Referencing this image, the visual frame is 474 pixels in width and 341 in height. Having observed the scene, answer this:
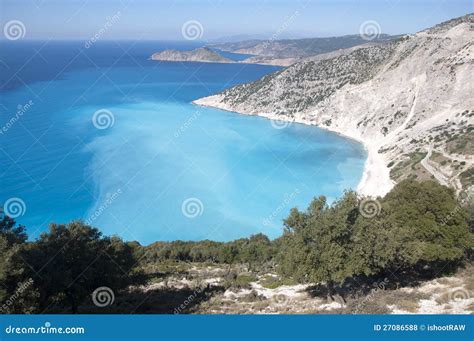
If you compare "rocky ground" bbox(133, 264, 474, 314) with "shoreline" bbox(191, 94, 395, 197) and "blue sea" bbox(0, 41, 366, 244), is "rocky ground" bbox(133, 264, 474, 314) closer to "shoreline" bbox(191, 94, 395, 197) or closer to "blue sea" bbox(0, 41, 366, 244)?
"shoreline" bbox(191, 94, 395, 197)

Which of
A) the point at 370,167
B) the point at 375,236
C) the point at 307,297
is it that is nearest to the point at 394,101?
the point at 370,167

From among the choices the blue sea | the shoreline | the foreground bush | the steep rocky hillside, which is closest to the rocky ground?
the foreground bush

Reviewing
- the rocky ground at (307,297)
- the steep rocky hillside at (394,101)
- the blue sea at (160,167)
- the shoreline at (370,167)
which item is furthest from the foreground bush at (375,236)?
the steep rocky hillside at (394,101)

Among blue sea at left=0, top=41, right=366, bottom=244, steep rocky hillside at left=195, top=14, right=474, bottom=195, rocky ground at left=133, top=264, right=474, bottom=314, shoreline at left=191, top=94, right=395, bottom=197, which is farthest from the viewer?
steep rocky hillside at left=195, top=14, right=474, bottom=195

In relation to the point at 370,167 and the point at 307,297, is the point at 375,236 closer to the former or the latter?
the point at 307,297

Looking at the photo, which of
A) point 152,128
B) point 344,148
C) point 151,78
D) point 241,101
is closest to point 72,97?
point 152,128

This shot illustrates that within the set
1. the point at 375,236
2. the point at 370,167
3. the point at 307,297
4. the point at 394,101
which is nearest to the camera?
the point at 375,236

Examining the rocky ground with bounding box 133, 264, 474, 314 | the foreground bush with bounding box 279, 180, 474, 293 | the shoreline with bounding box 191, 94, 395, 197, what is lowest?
the rocky ground with bounding box 133, 264, 474, 314

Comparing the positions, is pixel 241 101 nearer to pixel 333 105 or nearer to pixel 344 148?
pixel 333 105
